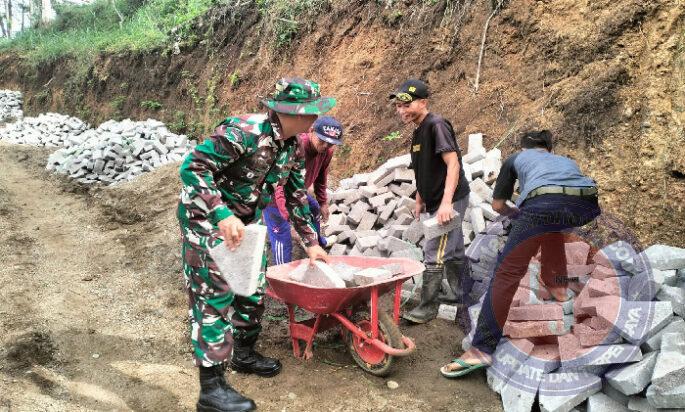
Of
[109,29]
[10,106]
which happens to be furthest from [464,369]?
[10,106]

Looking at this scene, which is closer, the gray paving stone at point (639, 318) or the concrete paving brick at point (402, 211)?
the gray paving stone at point (639, 318)

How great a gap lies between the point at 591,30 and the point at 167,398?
6031 millimetres

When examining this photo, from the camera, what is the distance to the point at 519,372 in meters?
3.32

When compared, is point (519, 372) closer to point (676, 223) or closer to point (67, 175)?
point (676, 223)

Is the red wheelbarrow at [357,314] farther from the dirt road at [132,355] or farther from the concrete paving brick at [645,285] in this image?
the concrete paving brick at [645,285]

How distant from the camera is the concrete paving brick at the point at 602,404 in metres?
2.88

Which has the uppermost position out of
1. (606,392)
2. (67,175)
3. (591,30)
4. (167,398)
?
(591,30)

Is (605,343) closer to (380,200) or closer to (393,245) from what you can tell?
(393,245)

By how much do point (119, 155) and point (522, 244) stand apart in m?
9.09

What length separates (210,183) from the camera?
282 cm

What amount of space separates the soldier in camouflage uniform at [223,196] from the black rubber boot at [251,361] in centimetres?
47

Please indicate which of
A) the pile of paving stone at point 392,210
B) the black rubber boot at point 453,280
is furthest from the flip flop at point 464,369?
the pile of paving stone at point 392,210

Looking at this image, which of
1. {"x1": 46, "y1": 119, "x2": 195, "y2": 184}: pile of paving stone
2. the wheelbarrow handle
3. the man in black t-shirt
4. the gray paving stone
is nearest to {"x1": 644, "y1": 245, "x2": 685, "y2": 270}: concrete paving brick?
the gray paving stone

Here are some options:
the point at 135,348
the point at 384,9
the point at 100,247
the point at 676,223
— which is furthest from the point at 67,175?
the point at 676,223
